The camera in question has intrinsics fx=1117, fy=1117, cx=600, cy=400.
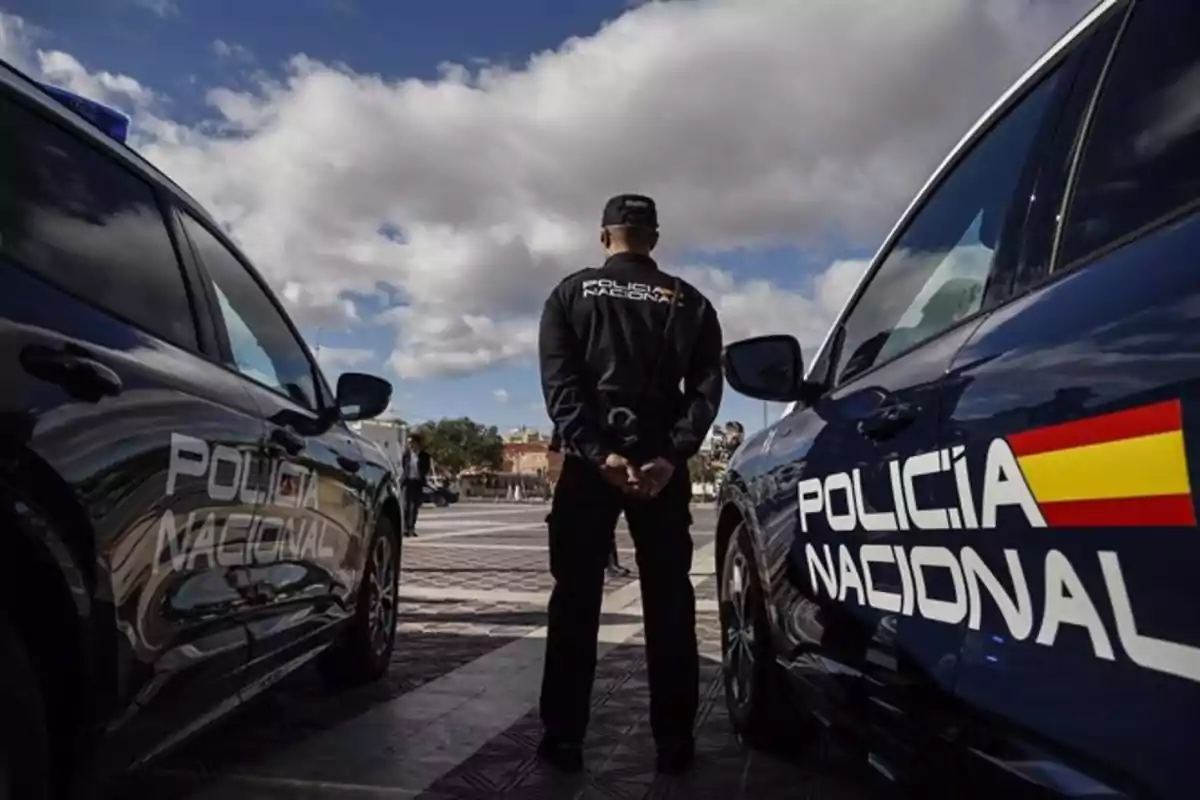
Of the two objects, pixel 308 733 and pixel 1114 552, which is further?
pixel 308 733

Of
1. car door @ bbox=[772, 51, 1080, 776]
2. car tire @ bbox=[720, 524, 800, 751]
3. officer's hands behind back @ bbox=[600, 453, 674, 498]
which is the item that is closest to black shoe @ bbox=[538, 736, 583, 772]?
car tire @ bbox=[720, 524, 800, 751]

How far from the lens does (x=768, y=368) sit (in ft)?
10.6

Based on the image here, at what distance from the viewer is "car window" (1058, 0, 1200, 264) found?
5.00 ft

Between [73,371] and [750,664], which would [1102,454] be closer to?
[73,371]

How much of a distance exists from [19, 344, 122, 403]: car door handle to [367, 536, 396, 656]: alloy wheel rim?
272 centimetres

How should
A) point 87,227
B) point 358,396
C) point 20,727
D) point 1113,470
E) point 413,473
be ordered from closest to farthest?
point 1113,470, point 20,727, point 87,227, point 358,396, point 413,473

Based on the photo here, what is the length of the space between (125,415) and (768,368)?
70.9 inches

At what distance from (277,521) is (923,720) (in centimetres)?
192

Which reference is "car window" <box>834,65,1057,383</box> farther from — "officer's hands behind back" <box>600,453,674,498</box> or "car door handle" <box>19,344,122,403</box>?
"car door handle" <box>19,344,122,403</box>

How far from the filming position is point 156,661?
2.16 metres

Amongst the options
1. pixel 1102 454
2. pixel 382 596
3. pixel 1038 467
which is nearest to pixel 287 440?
pixel 382 596

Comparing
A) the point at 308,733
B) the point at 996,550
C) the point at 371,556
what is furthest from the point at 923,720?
the point at 371,556

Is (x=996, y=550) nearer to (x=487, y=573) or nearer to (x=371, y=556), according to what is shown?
(x=371, y=556)

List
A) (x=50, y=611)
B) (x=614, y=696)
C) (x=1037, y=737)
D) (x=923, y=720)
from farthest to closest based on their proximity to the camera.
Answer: (x=614, y=696)
(x=923, y=720)
(x=50, y=611)
(x=1037, y=737)
